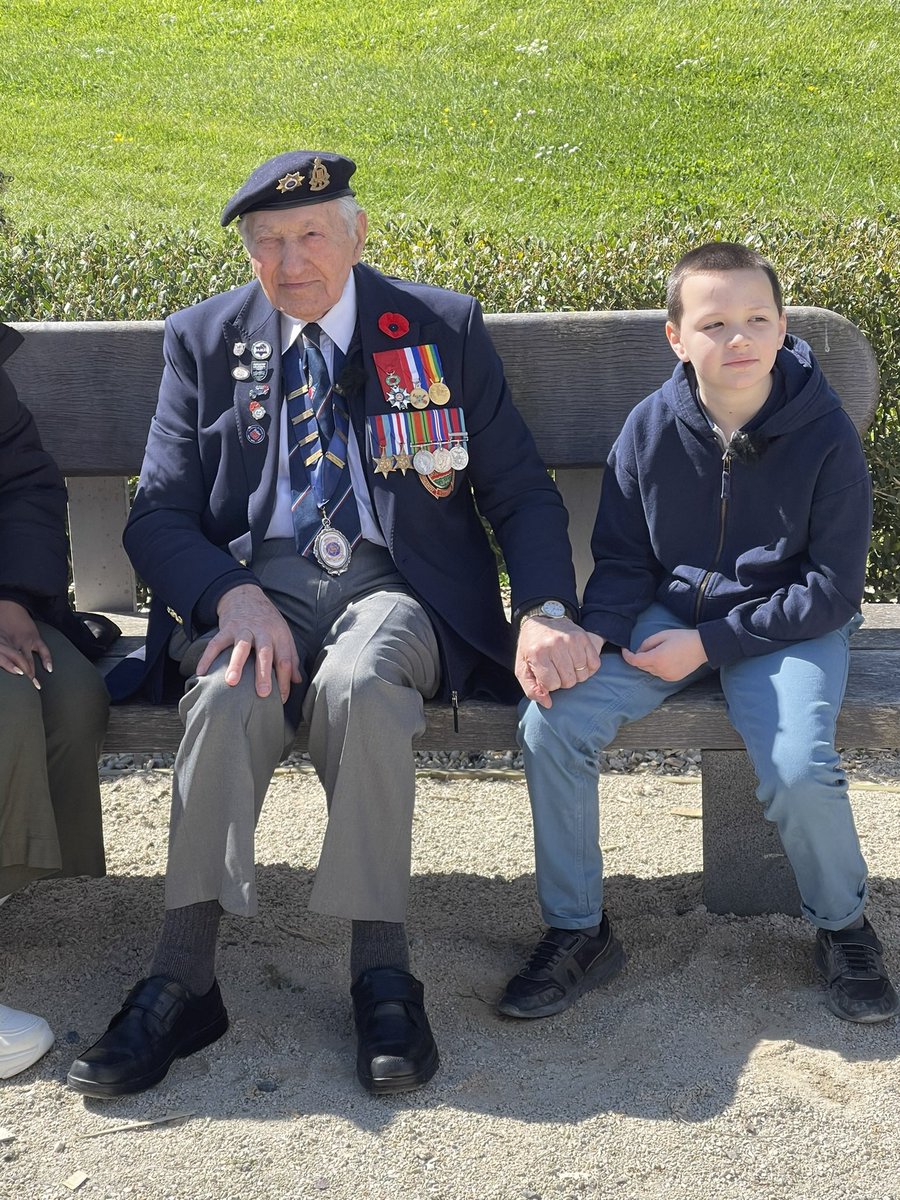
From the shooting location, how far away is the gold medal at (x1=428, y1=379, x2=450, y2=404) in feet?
9.92

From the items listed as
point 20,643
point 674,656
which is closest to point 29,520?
point 20,643

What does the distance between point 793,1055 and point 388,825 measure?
892 mm

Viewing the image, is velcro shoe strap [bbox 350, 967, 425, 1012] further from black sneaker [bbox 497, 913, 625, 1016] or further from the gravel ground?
black sneaker [bbox 497, 913, 625, 1016]

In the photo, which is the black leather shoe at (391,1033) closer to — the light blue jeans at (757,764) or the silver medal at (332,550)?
the light blue jeans at (757,764)

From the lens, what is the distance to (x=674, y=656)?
279 cm

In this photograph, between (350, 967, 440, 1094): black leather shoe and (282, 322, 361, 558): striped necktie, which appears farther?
(282, 322, 361, 558): striped necktie

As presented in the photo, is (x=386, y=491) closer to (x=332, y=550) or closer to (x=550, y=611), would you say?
(x=332, y=550)

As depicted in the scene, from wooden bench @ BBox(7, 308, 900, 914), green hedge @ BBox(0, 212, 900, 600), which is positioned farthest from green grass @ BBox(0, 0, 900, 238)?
wooden bench @ BBox(7, 308, 900, 914)

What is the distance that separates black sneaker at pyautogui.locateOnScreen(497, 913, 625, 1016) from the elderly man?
0.25 m

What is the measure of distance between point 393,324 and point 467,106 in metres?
12.2

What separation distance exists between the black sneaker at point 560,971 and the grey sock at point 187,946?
611 millimetres

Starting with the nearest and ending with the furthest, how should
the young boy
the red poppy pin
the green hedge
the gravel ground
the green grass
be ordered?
the gravel ground
the young boy
the red poppy pin
the green hedge
the green grass

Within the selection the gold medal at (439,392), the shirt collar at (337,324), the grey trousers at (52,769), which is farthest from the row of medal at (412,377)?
the grey trousers at (52,769)

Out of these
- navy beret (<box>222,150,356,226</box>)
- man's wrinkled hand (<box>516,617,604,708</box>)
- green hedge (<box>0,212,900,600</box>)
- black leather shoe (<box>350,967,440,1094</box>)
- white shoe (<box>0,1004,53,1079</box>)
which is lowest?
white shoe (<box>0,1004,53,1079</box>)
